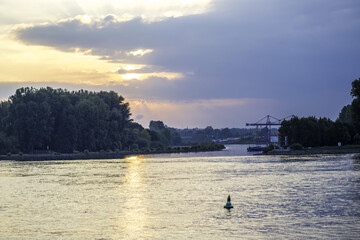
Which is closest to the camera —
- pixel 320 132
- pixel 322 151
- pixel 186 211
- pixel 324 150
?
pixel 186 211

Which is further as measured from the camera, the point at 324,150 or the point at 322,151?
the point at 324,150

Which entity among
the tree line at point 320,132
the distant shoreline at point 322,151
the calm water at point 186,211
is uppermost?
the tree line at point 320,132

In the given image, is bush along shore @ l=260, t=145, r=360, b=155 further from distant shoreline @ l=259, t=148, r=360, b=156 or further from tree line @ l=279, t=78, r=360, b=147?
tree line @ l=279, t=78, r=360, b=147

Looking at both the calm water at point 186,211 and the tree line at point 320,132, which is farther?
the tree line at point 320,132

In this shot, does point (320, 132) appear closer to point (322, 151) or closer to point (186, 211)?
point (322, 151)

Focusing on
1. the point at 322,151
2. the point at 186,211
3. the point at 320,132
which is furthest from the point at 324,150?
the point at 186,211

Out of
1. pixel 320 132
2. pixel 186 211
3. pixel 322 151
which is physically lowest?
pixel 186 211

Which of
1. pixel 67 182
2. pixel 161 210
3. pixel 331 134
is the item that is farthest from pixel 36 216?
pixel 331 134

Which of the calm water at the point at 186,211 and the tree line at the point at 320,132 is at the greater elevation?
the tree line at the point at 320,132

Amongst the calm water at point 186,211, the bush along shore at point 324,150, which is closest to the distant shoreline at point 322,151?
the bush along shore at point 324,150

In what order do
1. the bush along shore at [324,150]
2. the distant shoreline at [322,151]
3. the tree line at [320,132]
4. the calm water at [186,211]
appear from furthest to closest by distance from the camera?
the tree line at [320,132] < the bush along shore at [324,150] < the distant shoreline at [322,151] < the calm water at [186,211]

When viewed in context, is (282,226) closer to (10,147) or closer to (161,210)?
(161,210)

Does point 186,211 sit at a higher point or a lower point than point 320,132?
lower

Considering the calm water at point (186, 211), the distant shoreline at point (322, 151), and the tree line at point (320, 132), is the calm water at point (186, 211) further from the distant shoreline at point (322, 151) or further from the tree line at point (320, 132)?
the tree line at point (320, 132)
